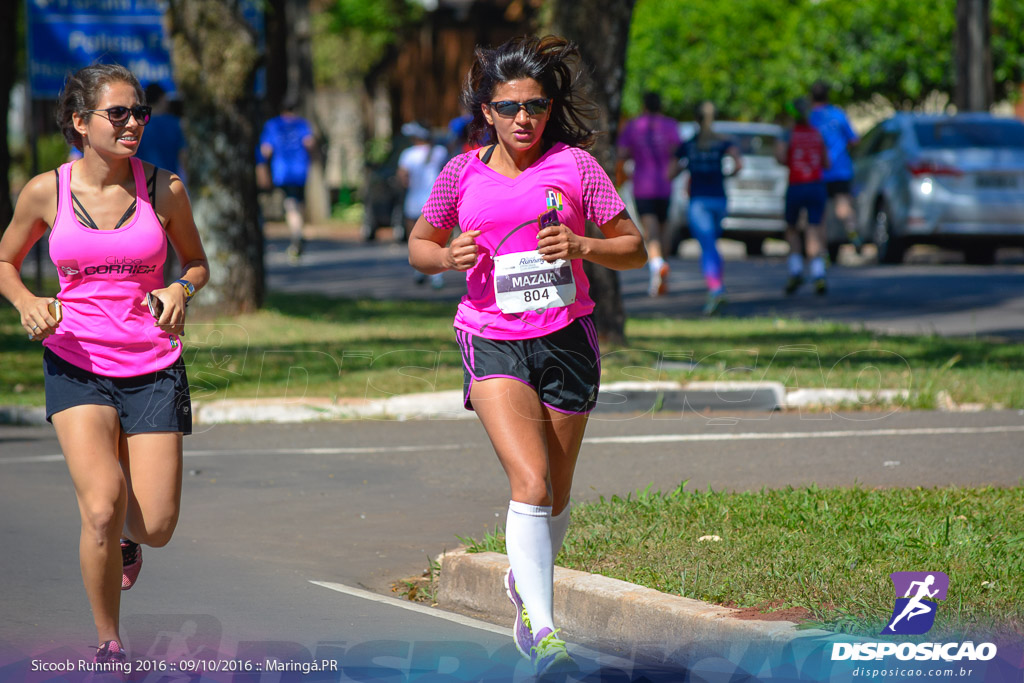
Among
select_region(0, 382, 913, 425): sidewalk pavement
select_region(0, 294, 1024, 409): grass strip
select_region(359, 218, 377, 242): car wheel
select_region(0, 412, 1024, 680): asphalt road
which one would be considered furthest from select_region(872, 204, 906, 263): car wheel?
select_region(359, 218, 377, 242): car wheel

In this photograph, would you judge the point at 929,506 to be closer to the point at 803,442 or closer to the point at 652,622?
the point at 652,622

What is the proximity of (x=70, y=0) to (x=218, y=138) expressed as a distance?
5611 millimetres

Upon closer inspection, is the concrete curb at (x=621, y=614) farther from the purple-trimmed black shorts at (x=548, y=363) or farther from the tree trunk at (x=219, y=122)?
the tree trunk at (x=219, y=122)

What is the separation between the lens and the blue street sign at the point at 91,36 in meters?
18.3

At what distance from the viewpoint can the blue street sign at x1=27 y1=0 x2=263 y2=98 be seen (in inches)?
720

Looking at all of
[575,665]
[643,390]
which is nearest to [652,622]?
[575,665]

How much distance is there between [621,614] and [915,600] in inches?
38.4

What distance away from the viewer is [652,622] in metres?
5.12

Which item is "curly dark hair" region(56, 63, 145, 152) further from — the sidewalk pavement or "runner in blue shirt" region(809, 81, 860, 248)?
"runner in blue shirt" region(809, 81, 860, 248)

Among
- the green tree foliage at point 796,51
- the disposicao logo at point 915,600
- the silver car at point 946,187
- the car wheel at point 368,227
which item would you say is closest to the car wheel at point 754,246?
the silver car at point 946,187

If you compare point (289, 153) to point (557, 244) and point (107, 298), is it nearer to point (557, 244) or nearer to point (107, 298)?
point (107, 298)

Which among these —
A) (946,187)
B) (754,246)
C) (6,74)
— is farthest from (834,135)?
(6,74)

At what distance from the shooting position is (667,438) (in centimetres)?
944

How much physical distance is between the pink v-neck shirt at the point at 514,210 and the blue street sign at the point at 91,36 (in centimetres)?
1236
